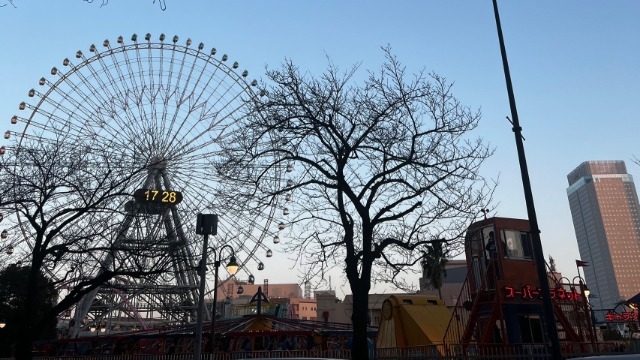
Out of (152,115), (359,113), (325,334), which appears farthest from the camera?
(152,115)

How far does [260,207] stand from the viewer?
15.0 metres

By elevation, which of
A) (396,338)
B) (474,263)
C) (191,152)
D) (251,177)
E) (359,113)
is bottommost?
(396,338)

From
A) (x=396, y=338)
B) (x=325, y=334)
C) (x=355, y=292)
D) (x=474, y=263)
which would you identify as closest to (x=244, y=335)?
(x=325, y=334)

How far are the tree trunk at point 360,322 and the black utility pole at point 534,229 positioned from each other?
476 centimetres

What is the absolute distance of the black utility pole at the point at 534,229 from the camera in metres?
8.25

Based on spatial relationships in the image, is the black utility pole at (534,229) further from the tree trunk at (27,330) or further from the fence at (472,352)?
the tree trunk at (27,330)

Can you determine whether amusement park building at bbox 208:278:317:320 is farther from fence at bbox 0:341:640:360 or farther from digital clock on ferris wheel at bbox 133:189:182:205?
fence at bbox 0:341:640:360

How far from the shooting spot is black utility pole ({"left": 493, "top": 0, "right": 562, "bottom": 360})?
27.1 feet

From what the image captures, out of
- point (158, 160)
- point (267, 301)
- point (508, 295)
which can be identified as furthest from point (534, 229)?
point (267, 301)

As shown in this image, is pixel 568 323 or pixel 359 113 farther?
pixel 568 323

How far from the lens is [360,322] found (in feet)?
43.3

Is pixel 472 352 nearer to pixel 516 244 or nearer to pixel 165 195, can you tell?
pixel 516 244

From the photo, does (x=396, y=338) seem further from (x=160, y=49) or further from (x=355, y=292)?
(x=160, y=49)

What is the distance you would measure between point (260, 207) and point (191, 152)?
21.7 metres
